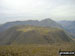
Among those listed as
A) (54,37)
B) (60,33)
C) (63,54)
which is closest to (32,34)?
(54,37)

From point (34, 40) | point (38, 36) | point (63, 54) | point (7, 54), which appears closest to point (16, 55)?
point (7, 54)

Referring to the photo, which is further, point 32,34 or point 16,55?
point 32,34

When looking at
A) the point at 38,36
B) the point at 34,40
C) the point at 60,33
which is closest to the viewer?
the point at 34,40

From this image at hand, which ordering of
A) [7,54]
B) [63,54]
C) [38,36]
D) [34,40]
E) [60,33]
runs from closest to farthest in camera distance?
[63,54] < [7,54] < [34,40] < [38,36] < [60,33]

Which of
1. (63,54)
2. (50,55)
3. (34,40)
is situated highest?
(63,54)

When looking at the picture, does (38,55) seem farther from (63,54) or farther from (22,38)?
(22,38)

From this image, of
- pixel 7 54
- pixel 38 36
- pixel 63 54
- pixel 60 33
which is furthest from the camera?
pixel 60 33

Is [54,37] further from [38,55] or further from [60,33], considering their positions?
[38,55]

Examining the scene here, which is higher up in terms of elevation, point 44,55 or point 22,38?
point 44,55

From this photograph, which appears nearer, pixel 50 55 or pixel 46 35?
pixel 50 55
